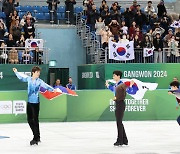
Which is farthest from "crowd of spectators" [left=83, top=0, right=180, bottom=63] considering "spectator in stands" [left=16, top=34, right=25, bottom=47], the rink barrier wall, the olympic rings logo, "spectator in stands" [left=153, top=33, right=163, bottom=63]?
the olympic rings logo

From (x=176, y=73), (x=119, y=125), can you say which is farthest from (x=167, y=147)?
(x=176, y=73)

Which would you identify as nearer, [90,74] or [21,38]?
[21,38]

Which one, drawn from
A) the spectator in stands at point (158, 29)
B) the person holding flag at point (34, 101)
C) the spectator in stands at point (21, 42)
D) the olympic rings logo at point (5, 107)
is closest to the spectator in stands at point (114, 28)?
the spectator in stands at point (158, 29)

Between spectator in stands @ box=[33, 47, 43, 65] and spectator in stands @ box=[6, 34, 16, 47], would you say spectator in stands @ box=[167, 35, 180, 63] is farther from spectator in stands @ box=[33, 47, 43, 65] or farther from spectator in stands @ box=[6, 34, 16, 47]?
spectator in stands @ box=[6, 34, 16, 47]

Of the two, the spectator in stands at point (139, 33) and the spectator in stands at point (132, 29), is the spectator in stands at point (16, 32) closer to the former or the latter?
the spectator in stands at point (132, 29)

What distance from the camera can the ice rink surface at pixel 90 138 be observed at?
1379 centimetres

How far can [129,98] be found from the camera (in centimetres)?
2570

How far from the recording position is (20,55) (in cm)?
2770

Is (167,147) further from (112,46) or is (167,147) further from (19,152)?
(112,46)

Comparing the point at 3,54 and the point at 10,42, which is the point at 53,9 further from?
the point at 3,54

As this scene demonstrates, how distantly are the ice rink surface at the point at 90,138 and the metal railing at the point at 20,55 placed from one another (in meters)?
4.69

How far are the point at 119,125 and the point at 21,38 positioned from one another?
1427cm

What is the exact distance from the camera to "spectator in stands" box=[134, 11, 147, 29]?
32.2m

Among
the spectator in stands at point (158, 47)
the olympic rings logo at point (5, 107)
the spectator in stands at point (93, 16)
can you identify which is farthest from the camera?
the spectator in stands at point (93, 16)
